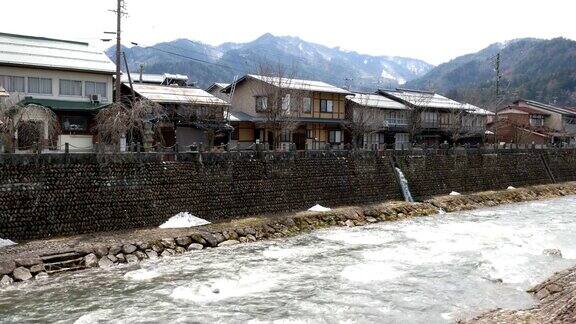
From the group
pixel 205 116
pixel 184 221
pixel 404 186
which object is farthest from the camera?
pixel 205 116

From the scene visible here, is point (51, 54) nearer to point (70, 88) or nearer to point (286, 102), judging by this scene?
point (70, 88)

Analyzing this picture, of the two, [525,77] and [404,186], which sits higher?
[525,77]

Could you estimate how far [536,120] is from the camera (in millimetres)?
61844

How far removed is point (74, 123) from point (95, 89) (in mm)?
2692

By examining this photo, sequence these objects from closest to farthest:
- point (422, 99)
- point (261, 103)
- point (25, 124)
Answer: point (25, 124), point (261, 103), point (422, 99)

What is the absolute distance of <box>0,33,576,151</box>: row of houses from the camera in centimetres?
2794

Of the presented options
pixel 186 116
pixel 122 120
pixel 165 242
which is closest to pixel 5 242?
→ pixel 165 242

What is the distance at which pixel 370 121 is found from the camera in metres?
41.3

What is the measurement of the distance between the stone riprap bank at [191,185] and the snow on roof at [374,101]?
404 inches

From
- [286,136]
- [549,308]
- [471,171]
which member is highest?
[286,136]

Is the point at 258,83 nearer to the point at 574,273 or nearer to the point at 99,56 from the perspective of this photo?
the point at 99,56

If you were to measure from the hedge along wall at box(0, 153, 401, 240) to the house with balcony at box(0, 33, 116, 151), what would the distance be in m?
7.65

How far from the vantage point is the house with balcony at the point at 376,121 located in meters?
41.1

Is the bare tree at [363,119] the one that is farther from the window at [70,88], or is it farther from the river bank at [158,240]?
the window at [70,88]
